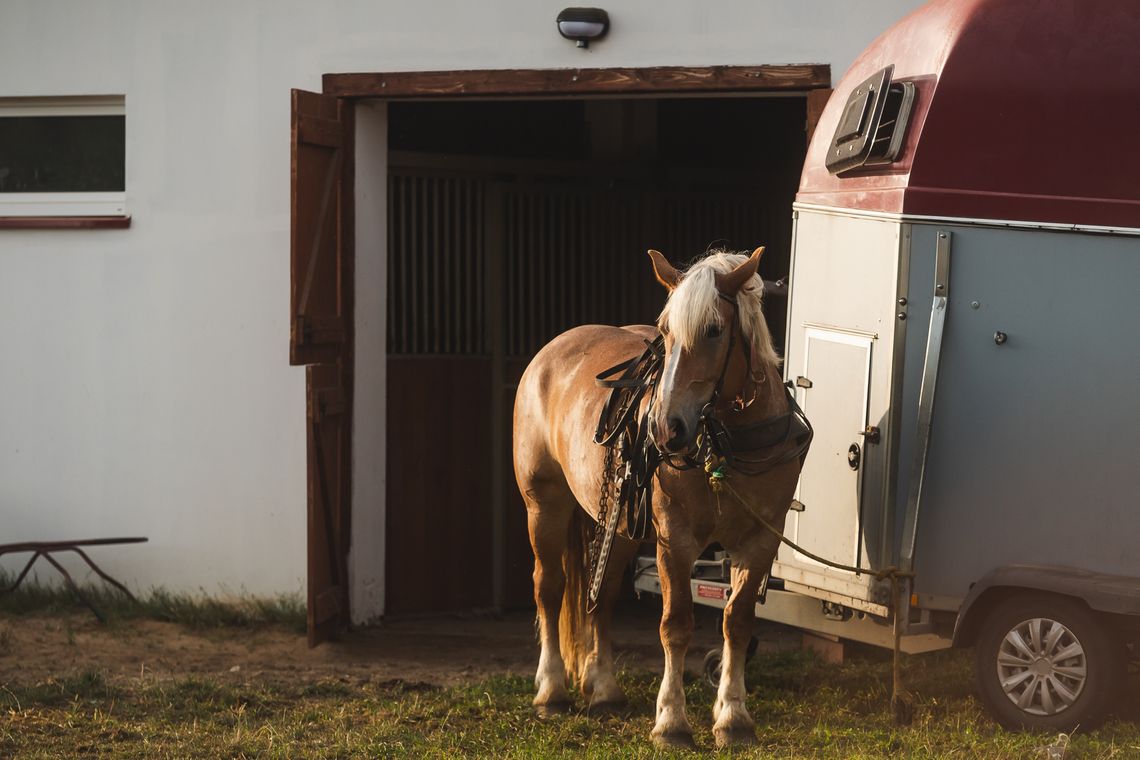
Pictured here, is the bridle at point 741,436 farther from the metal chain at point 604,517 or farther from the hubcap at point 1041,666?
the hubcap at point 1041,666

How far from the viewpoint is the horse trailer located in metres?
5.14

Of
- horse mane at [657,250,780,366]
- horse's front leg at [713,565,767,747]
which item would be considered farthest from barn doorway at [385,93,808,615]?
horse mane at [657,250,780,366]

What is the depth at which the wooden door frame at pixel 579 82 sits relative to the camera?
23.2 ft

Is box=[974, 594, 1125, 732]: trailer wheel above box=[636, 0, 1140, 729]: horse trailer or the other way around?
the other way around

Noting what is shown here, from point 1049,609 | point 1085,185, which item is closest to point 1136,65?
point 1085,185

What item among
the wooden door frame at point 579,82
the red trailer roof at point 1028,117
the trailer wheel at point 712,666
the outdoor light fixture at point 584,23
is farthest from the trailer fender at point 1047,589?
the outdoor light fixture at point 584,23

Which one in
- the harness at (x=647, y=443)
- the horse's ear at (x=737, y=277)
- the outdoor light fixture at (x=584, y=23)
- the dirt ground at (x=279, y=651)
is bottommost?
the dirt ground at (x=279, y=651)

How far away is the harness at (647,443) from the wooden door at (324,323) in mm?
2095

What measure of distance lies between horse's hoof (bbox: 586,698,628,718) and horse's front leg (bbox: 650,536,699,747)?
0.57 m

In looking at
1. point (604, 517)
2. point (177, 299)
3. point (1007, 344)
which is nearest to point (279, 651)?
point (177, 299)

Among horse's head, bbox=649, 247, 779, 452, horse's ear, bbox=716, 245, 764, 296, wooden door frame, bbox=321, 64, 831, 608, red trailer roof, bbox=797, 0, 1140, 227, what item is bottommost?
horse's head, bbox=649, 247, 779, 452

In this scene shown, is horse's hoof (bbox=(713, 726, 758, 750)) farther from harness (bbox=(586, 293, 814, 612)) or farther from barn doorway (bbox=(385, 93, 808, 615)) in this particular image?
barn doorway (bbox=(385, 93, 808, 615))

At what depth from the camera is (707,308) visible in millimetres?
4703

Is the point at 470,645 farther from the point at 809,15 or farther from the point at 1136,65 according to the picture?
the point at 1136,65
